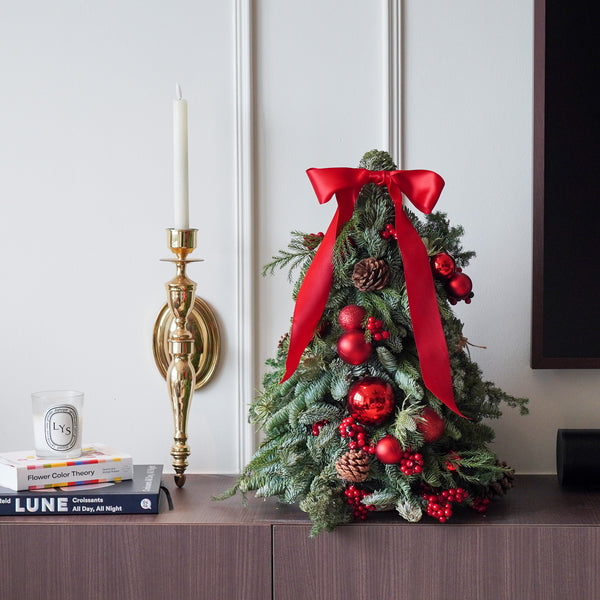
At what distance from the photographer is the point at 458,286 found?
984 mm

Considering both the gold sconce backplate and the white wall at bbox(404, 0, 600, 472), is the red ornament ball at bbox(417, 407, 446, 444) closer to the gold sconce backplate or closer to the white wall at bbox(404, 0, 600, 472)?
the white wall at bbox(404, 0, 600, 472)

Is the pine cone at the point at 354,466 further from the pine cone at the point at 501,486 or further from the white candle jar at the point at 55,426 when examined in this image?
the white candle jar at the point at 55,426

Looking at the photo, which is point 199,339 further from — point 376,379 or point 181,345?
point 376,379

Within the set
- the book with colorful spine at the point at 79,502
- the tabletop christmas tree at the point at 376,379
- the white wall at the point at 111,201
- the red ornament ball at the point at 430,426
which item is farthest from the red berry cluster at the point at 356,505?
the white wall at the point at 111,201

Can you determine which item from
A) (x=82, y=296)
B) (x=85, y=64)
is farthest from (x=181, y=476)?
(x=85, y=64)

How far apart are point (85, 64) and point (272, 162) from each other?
36 cm

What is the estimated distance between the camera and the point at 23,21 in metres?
1.25

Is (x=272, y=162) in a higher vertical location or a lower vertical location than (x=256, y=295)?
higher

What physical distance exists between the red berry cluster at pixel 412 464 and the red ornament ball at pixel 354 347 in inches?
5.3

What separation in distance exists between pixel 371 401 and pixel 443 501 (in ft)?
0.50

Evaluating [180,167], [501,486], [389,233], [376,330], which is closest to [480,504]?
[501,486]

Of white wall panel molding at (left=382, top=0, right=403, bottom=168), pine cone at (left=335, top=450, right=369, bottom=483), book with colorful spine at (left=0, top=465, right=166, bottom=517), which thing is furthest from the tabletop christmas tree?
white wall panel molding at (left=382, top=0, right=403, bottom=168)

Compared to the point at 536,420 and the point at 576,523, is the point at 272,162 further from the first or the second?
the point at 576,523

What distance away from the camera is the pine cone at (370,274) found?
3.12 ft
